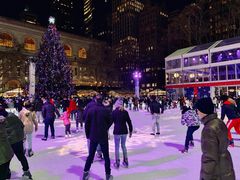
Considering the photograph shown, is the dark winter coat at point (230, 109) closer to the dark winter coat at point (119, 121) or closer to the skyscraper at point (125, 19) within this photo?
the dark winter coat at point (119, 121)

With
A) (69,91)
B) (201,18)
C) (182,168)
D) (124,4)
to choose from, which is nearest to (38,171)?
(182,168)

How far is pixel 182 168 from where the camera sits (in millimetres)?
6359

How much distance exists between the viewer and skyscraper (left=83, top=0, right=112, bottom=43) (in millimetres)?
144250

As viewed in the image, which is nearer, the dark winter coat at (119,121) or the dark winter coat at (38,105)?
the dark winter coat at (119,121)

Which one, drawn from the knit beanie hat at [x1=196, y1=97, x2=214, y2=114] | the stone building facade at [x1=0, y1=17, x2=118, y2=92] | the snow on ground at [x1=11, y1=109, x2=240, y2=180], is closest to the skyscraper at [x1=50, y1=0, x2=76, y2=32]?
the stone building facade at [x1=0, y1=17, x2=118, y2=92]

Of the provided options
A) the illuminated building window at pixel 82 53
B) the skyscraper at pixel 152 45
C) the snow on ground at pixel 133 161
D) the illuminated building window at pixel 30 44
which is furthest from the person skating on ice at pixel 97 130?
the illuminated building window at pixel 82 53

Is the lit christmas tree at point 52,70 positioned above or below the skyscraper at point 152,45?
below

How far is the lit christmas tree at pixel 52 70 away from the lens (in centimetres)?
2853

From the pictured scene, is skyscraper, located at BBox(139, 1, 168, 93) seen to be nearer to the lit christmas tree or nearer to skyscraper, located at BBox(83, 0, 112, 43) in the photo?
skyscraper, located at BBox(83, 0, 112, 43)

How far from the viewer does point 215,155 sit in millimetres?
2643

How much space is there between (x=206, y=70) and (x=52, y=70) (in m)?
25.5

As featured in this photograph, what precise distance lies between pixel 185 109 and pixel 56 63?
21.9 m

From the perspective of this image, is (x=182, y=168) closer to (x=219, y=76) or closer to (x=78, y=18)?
(x=219, y=76)

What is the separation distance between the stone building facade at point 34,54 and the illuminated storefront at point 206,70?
15458 mm
